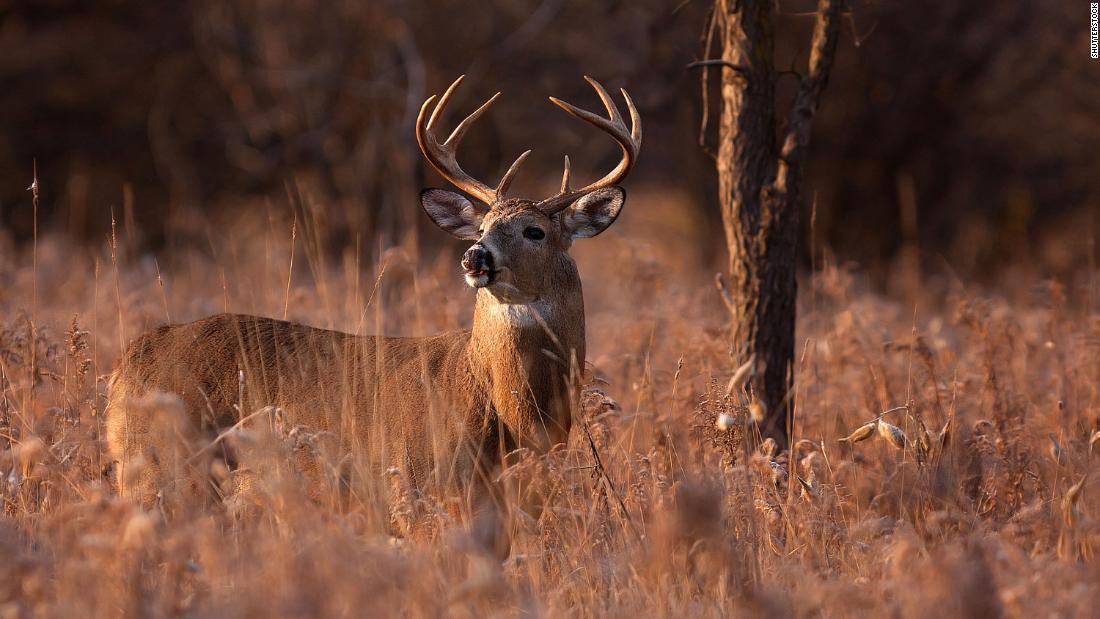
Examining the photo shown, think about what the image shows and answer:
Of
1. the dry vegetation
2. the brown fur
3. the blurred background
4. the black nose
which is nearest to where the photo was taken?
the dry vegetation

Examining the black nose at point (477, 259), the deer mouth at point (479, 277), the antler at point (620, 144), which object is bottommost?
the deer mouth at point (479, 277)

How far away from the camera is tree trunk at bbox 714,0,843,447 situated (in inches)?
248

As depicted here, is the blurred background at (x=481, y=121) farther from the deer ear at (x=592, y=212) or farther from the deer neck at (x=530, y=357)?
the deer neck at (x=530, y=357)

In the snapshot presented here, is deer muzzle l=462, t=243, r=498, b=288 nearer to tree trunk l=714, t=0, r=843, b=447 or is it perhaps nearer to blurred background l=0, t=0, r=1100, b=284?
tree trunk l=714, t=0, r=843, b=447

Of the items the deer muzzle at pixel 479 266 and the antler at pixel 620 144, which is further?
the antler at pixel 620 144

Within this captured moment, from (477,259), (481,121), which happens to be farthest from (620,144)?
(481,121)

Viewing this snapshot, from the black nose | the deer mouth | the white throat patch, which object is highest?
the black nose

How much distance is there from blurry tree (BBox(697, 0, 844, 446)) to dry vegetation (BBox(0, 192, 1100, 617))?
1.15 ft

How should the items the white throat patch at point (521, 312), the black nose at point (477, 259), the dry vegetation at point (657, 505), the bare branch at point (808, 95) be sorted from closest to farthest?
the dry vegetation at point (657, 505) < the black nose at point (477, 259) < the white throat patch at point (521, 312) < the bare branch at point (808, 95)

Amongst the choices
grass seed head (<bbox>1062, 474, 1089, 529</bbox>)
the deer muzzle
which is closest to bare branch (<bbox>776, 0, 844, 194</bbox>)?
the deer muzzle

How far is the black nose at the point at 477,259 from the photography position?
526cm

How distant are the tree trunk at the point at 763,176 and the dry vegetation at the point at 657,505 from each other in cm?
34

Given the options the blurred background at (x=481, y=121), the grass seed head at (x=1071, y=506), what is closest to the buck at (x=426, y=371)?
the grass seed head at (x=1071, y=506)

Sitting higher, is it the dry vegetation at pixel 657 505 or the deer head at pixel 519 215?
the deer head at pixel 519 215
